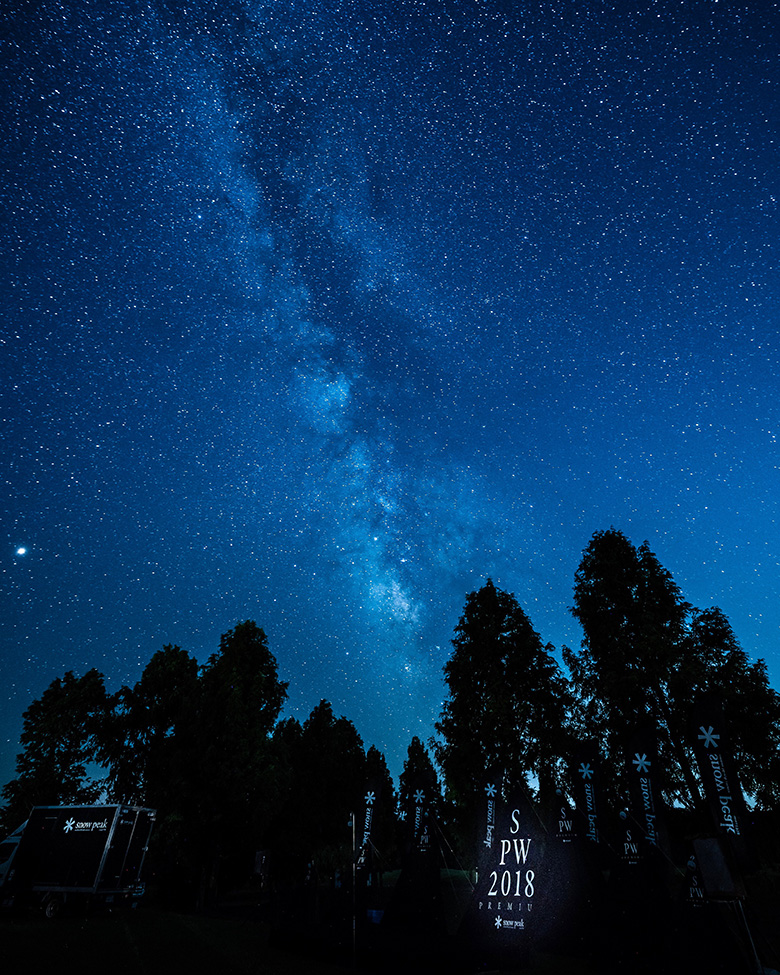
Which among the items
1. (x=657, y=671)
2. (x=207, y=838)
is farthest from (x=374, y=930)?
(x=207, y=838)

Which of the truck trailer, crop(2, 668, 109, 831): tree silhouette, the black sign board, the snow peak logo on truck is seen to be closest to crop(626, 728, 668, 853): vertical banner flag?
the black sign board

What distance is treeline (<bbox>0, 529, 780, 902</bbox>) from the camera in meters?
24.8

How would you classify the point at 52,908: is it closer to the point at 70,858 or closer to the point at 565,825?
the point at 70,858

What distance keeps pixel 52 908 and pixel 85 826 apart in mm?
2920

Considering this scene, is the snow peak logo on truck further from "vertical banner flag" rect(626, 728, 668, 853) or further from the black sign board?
"vertical banner flag" rect(626, 728, 668, 853)

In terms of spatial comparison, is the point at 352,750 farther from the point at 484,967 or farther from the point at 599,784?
the point at 484,967

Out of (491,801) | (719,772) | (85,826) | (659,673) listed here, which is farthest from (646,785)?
(85,826)

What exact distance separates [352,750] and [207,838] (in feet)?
113

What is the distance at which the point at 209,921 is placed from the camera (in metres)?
23.2

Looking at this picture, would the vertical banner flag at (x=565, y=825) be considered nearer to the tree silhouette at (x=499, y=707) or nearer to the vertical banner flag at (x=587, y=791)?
the vertical banner flag at (x=587, y=791)

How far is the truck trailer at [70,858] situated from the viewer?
745 inches

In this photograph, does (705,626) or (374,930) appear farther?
(705,626)

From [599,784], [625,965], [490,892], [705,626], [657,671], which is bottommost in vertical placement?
[625,965]

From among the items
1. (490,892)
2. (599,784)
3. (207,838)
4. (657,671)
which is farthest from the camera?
(207,838)
